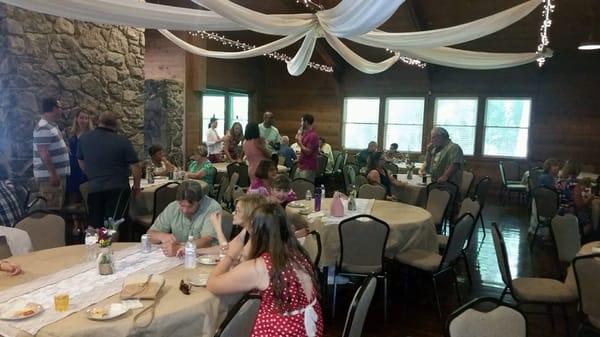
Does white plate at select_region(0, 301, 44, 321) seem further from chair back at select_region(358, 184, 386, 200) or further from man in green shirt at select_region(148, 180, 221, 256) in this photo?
chair back at select_region(358, 184, 386, 200)

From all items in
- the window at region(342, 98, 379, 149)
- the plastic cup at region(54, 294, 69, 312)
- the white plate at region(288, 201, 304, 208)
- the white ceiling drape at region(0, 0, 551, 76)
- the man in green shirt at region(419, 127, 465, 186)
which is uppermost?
the white ceiling drape at region(0, 0, 551, 76)

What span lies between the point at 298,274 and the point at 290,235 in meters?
0.19

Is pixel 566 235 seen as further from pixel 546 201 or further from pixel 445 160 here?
pixel 445 160

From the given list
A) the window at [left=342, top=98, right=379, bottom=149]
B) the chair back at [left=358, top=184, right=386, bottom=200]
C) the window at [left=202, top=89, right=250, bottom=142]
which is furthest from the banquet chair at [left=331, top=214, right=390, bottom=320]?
the window at [left=342, top=98, right=379, bottom=149]

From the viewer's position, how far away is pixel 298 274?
196 cm

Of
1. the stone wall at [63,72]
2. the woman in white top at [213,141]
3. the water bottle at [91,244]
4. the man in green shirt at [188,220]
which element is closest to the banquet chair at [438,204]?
the man in green shirt at [188,220]

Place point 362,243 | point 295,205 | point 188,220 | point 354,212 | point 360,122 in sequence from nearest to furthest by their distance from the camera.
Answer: point 188,220 < point 362,243 < point 354,212 < point 295,205 < point 360,122

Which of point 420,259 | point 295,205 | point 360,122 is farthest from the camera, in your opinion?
point 360,122

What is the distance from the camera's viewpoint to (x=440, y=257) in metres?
3.75

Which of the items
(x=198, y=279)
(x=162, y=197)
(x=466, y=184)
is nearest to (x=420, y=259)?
(x=198, y=279)

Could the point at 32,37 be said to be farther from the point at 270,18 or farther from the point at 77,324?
the point at 77,324

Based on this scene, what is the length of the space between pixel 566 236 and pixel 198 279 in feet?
9.59

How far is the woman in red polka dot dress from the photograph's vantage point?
1.91 metres

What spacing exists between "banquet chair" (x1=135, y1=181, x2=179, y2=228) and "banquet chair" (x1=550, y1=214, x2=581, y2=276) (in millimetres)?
3494
